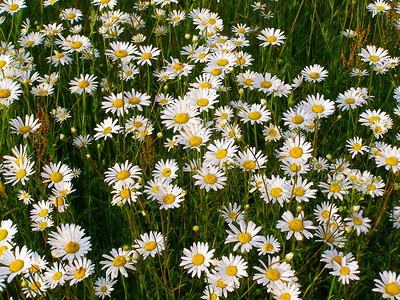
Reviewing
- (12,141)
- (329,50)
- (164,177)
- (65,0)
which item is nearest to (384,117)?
(329,50)

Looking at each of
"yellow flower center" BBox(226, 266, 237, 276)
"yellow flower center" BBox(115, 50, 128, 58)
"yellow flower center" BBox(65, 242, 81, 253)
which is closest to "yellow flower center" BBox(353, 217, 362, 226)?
"yellow flower center" BBox(226, 266, 237, 276)

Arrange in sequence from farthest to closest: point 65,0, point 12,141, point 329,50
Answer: point 65,0
point 329,50
point 12,141

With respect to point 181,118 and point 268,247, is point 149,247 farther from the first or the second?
point 181,118

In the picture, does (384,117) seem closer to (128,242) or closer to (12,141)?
(128,242)

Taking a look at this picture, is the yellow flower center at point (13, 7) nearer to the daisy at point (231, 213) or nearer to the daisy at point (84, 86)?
the daisy at point (84, 86)

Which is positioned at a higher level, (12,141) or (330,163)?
(12,141)
